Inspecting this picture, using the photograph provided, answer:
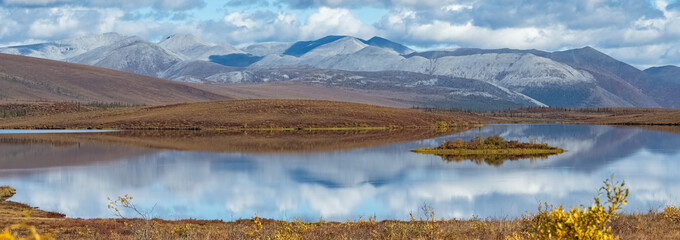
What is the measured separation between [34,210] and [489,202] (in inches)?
783

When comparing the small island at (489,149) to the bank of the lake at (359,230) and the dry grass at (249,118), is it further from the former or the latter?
the dry grass at (249,118)

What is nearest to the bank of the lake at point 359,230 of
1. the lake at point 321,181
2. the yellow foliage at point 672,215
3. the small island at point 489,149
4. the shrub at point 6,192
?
the yellow foliage at point 672,215

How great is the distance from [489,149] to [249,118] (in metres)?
66.3

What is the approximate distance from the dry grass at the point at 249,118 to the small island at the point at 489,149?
179 ft

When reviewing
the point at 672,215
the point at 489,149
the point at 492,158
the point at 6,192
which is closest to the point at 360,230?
the point at 672,215

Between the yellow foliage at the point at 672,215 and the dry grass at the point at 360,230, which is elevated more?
the yellow foliage at the point at 672,215

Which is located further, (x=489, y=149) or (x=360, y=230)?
(x=489, y=149)

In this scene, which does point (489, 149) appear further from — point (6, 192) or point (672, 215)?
point (6, 192)

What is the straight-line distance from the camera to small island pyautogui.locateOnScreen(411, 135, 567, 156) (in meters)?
55.6

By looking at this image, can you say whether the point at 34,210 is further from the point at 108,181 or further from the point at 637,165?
the point at 637,165

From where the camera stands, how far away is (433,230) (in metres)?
16.2

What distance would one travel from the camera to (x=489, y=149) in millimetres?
56500

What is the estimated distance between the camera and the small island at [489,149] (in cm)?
5556

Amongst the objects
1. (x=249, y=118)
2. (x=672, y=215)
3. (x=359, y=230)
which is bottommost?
(x=249, y=118)
